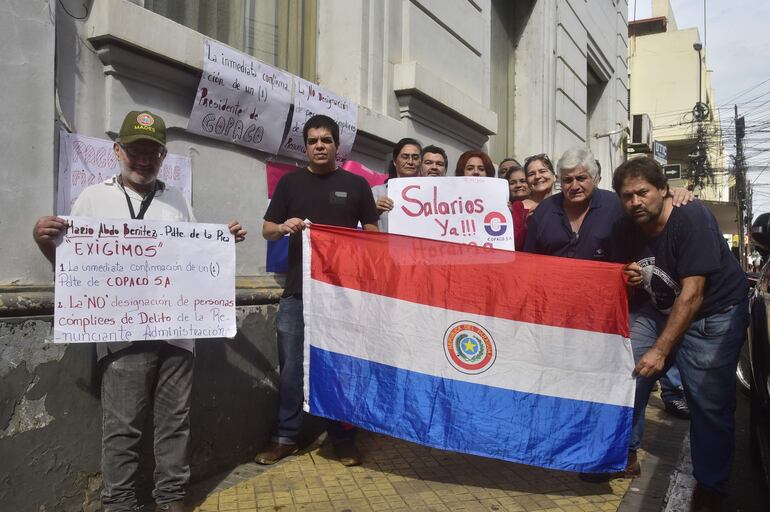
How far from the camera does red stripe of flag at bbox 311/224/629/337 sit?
145 inches

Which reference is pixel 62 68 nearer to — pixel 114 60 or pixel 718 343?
pixel 114 60

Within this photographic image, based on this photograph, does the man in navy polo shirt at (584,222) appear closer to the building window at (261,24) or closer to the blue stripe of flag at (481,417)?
the blue stripe of flag at (481,417)

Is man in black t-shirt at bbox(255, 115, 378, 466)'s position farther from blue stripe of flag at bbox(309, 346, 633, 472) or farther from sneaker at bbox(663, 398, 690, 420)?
sneaker at bbox(663, 398, 690, 420)

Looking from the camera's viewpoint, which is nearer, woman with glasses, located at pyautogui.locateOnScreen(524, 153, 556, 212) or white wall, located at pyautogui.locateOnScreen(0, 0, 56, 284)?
white wall, located at pyautogui.locateOnScreen(0, 0, 56, 284)

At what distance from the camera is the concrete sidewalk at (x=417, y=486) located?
11.8ft

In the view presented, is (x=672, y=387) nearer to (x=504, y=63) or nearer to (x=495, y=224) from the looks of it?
(x=495, y=224)

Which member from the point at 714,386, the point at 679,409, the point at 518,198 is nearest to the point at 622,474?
the point at 714,386

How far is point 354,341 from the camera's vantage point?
3883 millimetres

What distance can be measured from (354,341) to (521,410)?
1.05 m

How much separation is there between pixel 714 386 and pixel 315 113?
3.39 meters

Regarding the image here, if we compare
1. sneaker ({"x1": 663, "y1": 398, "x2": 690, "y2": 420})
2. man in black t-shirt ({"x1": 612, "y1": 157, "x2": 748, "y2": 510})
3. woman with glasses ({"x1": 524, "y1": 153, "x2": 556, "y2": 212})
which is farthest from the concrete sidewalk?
woman with glasses ({"x1": 524, "y1": 153, "x2": 556, "y2": 212})

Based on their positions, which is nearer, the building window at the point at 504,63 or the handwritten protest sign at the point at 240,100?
the handwritten protest sign at the point at 240,100

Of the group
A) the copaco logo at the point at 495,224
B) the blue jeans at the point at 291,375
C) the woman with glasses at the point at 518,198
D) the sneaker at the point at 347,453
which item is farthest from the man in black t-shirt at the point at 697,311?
the blue jeans at the point at 291,375

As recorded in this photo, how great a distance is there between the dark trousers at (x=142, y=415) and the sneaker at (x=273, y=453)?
0.93m
